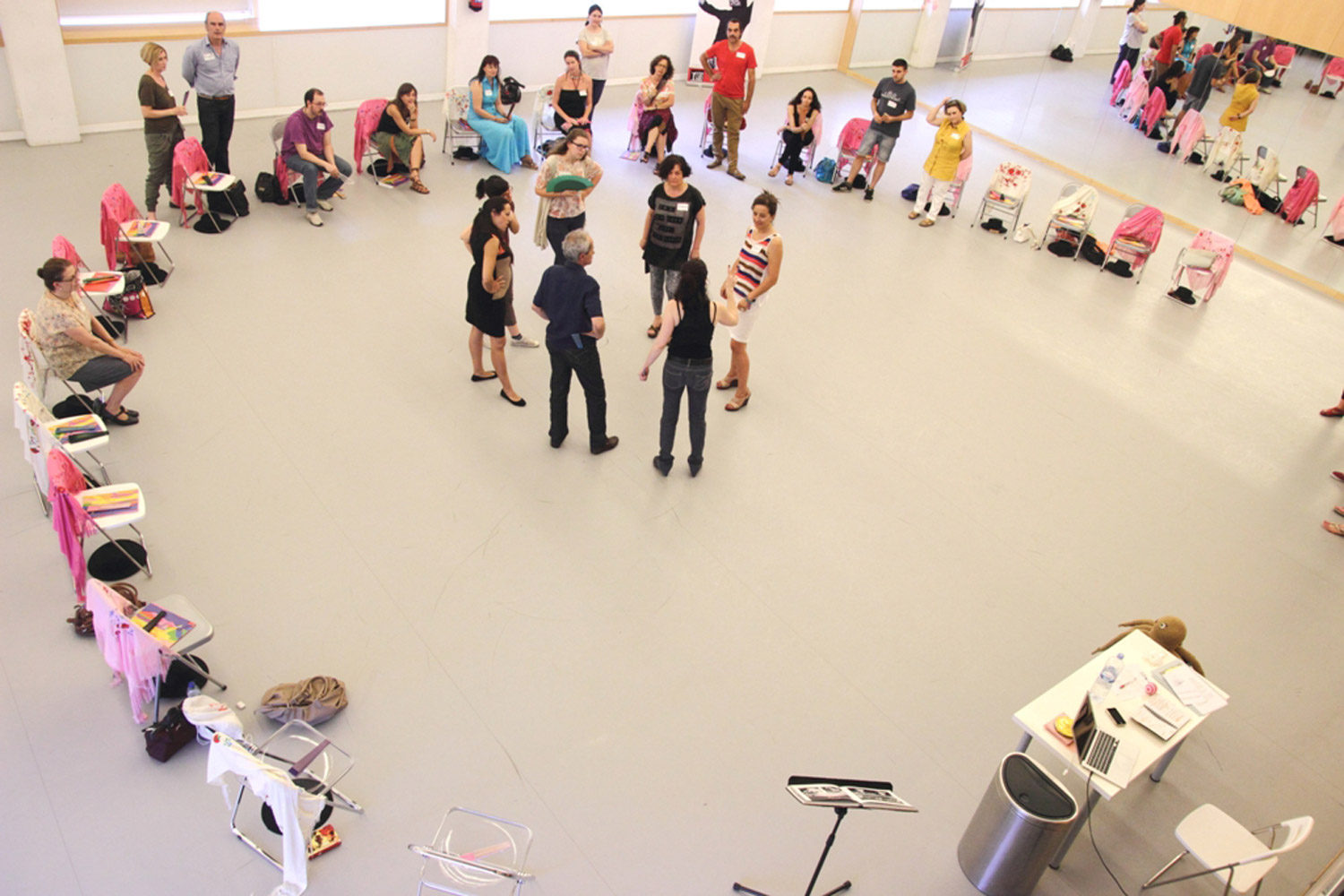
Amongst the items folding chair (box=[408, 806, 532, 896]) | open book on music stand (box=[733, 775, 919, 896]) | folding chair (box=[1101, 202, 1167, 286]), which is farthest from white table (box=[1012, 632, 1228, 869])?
folding chair (box=[1101, 202, 1167, 286])

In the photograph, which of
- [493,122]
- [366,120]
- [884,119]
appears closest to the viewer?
[366,120]

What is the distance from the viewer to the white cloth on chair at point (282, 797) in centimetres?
336

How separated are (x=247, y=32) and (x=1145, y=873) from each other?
1051 centimetres

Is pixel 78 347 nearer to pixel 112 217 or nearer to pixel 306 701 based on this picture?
pixel 112 217

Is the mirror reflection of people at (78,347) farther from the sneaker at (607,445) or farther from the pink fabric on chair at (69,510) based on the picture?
the sneaker at (607,445)

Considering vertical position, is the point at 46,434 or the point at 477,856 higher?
the point at 46,434

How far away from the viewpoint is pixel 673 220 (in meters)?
6.52

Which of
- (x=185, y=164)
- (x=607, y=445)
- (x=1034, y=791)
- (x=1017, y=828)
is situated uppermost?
(x=185, y=164)

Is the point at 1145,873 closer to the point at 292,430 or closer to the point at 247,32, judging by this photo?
the point at 292,430

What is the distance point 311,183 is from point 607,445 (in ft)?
13.5

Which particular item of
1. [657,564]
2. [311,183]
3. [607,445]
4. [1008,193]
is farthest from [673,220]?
[1008,193]

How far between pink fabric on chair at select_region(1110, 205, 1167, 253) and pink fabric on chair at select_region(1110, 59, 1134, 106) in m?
5.10

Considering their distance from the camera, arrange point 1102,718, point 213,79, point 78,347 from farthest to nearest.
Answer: point 213,79
point 78,347
point 1102,718

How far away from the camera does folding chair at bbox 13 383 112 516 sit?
4715 millimetres
